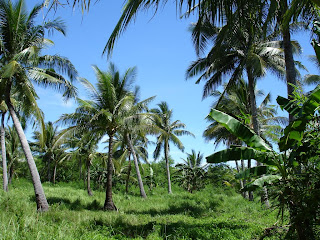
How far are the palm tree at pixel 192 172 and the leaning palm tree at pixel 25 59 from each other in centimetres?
2059

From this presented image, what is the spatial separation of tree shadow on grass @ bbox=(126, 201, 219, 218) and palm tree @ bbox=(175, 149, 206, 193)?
12.7 metres

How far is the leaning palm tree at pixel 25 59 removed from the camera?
34.2ft

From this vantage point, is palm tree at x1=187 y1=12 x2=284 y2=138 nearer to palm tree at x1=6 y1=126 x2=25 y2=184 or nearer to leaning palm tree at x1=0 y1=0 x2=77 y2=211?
leaning palm tree at x1=0 y1=0 x2=77 y2=211

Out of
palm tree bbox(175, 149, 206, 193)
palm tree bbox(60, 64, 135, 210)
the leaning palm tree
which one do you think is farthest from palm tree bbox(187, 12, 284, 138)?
palm tree bbox(175, 149, 206, 193)

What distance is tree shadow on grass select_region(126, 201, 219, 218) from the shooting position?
45.1ft

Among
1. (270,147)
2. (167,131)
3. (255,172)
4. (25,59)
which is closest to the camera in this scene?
(270,147)

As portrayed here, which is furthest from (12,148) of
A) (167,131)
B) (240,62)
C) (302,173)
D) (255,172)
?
(302,173)

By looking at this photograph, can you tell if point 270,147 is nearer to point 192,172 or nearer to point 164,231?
A: point 164,231

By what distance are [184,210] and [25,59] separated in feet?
34.8

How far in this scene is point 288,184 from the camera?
320 cm

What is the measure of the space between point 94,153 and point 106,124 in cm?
927

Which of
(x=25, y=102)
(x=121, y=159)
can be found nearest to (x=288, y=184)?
(x=25, y=102)

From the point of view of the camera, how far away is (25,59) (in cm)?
1046

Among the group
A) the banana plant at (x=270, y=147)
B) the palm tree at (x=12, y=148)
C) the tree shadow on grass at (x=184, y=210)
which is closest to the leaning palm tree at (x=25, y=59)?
the tree shadow on grass at (x=184, y=210)
